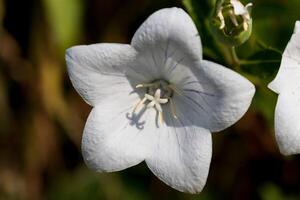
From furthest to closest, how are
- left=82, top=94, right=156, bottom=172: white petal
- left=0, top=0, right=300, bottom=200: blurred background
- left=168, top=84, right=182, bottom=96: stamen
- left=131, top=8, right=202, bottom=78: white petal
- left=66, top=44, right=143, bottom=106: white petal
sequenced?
1. left=0, top=0, right=300, bottom=200: blurred background
2. left=168, top=84, right=182, bottom=96: stamen
3. left=82, top=94, right=156, bottom=172: white petal
4. left=66, top=44, right=143, bottom=106: white petal
5. left=131, top=8, right=202, bottom=78: white petal

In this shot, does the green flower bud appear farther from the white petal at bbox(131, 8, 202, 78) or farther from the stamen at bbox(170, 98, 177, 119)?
the stamen at bbox(170, 98, 177, 119)

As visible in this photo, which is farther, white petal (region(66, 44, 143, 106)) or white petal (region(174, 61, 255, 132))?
white petal (region(66, 44, 143, 106))

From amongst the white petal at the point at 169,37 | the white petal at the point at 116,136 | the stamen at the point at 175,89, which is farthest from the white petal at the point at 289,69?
the white petal at the point at 116,136

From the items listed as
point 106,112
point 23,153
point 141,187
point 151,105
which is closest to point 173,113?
point 151,105

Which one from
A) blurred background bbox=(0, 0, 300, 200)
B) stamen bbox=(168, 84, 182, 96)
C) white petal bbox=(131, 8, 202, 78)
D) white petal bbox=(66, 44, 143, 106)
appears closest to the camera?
white petal bbox=(131, 8, 202, 78)

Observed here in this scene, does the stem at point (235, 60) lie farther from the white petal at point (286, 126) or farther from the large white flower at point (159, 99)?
the white petal at point (286, 126)

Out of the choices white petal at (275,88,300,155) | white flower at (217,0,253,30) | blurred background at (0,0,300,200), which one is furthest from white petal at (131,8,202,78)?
blurred background at (0,0,300,200)

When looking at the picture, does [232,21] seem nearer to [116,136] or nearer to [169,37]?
[169,37]

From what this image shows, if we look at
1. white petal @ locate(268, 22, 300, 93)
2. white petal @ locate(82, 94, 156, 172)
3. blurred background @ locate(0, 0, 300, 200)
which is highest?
white petal @ locate(268, 22, 300, 93)

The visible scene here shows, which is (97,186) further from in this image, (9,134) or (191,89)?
(191,89)
